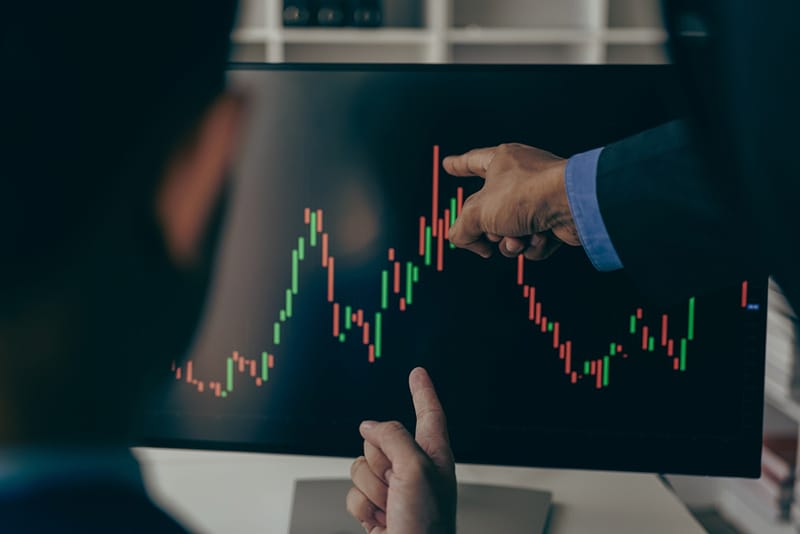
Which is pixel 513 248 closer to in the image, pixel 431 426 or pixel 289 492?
pixel 431 426

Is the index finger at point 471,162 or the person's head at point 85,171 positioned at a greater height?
the index finger at point 471,162

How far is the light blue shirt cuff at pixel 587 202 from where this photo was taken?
72 centimetres

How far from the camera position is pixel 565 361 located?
791 millimetres

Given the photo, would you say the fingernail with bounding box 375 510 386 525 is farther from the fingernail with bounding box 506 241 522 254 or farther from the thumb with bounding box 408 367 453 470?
the fingernail with bounding box 506 241 522 254

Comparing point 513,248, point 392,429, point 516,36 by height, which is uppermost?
point 516,36

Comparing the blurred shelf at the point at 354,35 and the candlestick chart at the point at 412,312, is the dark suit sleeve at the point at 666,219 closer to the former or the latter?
the candlestick chart at the point at 412,312

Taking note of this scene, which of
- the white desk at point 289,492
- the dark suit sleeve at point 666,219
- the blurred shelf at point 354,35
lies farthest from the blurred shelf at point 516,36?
the dark suit sleeve at point 666,219

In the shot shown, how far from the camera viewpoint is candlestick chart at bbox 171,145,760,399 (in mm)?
775

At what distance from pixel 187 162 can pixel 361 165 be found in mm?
287

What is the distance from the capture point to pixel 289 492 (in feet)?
3.03

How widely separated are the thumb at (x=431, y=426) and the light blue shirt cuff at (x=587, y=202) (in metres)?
0.20

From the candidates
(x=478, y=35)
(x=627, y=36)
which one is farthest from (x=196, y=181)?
(x=627, y=36)

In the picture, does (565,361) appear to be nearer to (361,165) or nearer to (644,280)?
(644,280)

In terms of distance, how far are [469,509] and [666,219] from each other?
1.26 feet
